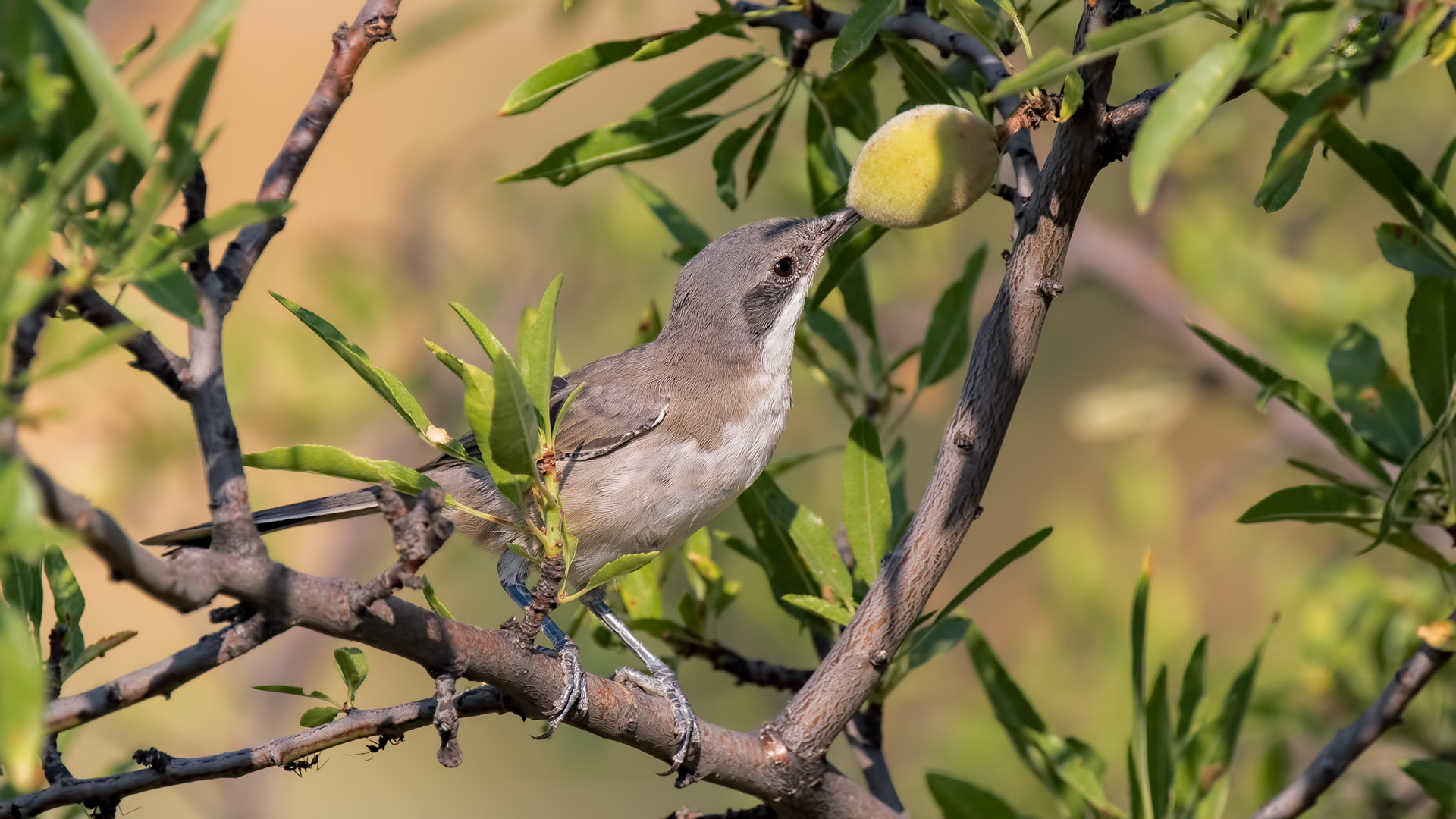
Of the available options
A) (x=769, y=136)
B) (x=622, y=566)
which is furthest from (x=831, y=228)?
(x=622, y=566)

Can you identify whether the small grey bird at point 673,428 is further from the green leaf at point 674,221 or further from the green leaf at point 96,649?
the green leaf at point 96,649

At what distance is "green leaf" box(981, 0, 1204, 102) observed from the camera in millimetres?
1375

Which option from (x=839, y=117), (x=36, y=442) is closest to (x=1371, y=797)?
(x=839, y=117)

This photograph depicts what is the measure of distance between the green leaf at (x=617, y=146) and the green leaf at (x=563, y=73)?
0.14 metres

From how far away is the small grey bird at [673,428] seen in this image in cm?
342

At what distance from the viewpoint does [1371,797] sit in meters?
3.36

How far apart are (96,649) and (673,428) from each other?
6.14ft

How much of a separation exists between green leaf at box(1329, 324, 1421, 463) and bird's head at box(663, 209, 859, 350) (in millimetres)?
1797

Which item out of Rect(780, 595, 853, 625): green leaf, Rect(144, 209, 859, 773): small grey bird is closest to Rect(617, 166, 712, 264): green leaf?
Rect(144, 209, 859, 773): small grey bird

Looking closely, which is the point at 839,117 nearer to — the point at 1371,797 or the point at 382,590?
the point at 382,590

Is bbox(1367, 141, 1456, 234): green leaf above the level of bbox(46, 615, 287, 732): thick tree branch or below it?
below

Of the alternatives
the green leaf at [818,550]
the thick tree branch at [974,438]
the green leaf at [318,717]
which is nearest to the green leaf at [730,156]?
the green leaf at [818,550]

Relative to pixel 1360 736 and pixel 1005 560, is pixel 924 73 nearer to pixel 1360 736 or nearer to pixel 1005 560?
pixel 1005 560

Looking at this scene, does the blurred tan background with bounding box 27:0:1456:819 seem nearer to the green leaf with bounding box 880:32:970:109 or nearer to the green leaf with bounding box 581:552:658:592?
the green leaf with bounding box 880:32:970:109
